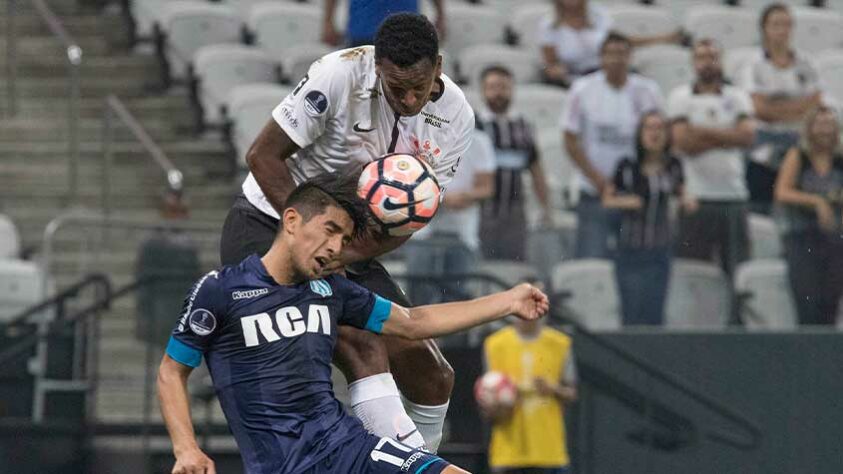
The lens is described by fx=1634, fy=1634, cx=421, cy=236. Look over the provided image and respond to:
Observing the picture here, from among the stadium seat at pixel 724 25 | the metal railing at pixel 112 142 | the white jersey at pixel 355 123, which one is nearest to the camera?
the white jersey at pixel 355 123

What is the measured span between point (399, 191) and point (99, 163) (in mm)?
6982

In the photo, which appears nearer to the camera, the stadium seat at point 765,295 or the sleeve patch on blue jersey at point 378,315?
the sleeve patch on blue jersey at point 378,315

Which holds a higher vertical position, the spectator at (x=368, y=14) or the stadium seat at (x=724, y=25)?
the spectator at (x=368, y=14)

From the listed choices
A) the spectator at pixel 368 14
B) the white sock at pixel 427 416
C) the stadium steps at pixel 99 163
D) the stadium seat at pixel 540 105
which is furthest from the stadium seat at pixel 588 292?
the white sock at pixel 427 416

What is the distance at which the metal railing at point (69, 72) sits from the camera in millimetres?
12578

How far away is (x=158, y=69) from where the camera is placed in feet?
46.3

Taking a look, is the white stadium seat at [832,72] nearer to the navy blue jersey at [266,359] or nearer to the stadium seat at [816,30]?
the stadium seat at [816,30]

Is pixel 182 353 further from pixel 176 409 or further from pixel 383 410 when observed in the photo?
pixel 383 410

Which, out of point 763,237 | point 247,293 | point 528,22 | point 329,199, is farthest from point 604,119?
point 247,293

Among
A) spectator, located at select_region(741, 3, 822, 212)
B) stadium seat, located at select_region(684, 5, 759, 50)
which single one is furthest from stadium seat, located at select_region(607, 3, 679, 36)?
spectator, located at select_region(741, 3, 822, 212)

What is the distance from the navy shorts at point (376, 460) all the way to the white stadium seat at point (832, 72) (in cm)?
837

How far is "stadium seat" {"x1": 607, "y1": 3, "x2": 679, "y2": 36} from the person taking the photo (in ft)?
47.7

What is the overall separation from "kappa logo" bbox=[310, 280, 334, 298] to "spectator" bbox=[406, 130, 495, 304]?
4.16 metres

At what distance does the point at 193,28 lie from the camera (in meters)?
13.8
